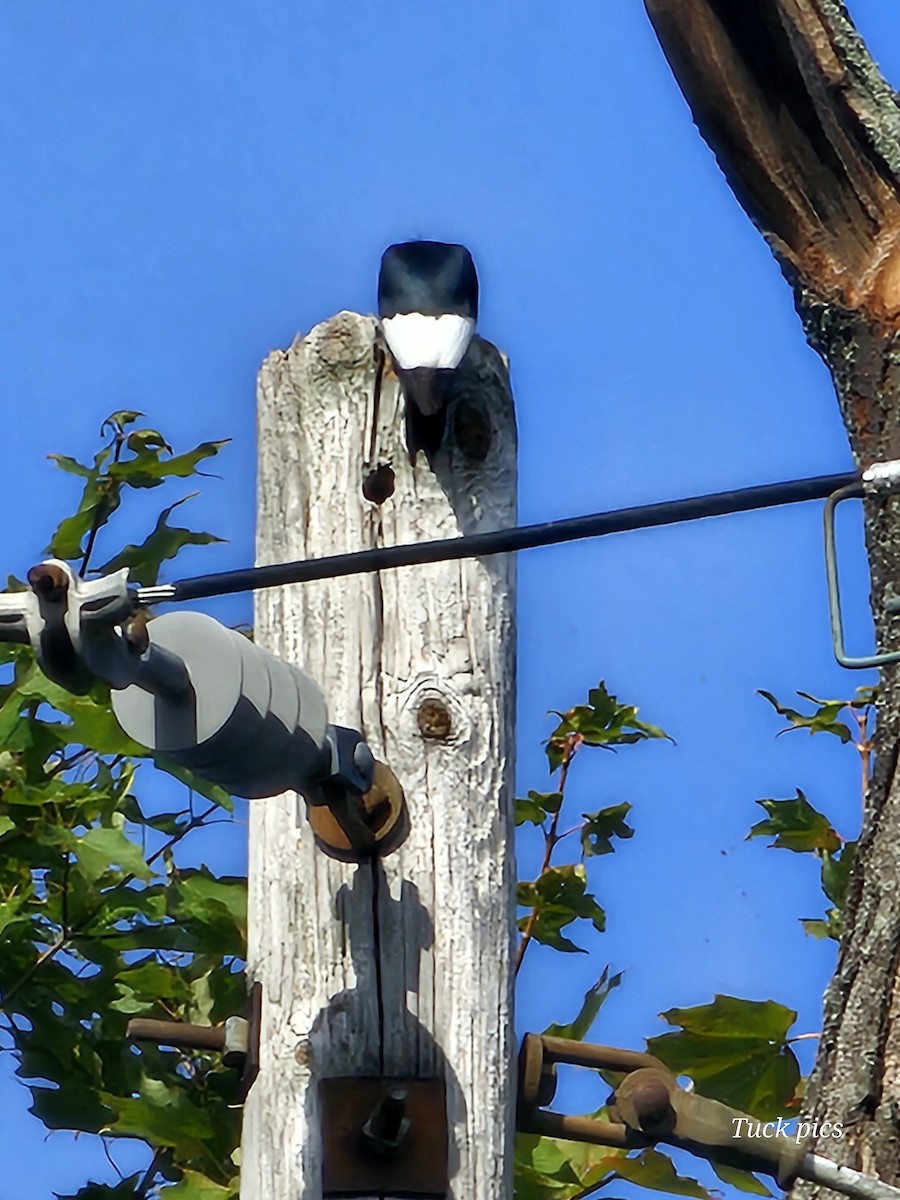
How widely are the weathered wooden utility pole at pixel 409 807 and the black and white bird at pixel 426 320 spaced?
3 centimetres

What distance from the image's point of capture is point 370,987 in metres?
2.14

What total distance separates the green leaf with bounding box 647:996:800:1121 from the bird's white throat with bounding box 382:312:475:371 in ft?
3.62

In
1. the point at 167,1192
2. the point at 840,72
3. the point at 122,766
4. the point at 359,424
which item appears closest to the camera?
the point at 359,424

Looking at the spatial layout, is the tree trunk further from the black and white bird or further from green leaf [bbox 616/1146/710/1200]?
the black and white bird

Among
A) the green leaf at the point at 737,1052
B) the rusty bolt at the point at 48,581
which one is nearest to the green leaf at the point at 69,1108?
the green leaf at the point at 737,1052

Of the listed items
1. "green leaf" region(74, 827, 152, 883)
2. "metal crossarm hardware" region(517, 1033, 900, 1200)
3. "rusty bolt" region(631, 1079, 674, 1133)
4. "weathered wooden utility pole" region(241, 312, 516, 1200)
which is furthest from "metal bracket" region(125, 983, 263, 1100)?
"green leaf" region(74, 827, 152, 883)

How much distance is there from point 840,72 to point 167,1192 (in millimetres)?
1951

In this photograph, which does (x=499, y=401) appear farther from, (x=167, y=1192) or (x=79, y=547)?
(x=167, y=1192)

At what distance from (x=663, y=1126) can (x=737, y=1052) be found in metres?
0.80

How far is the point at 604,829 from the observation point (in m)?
3.46

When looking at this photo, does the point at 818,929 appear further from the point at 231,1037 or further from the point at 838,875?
the point at 231,1037

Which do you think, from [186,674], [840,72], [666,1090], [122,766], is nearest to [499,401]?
[186,674]

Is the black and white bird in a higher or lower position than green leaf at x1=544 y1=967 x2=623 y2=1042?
higher

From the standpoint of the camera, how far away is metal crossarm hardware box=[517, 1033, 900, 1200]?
2.22 meters
